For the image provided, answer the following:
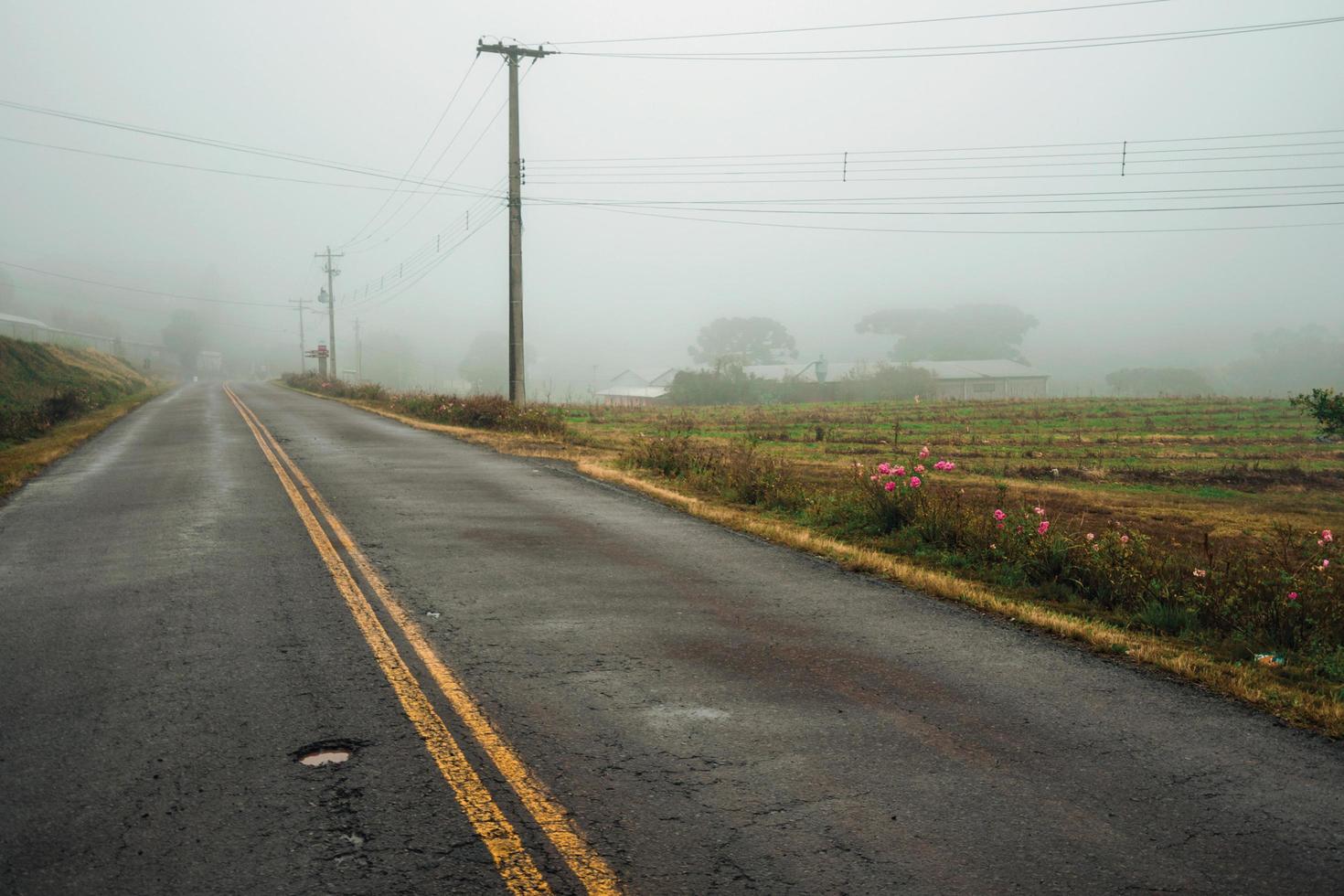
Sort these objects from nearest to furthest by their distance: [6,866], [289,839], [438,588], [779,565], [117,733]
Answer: [6,866] < [289,839] < [117,733] < [438,588] < [779,565]

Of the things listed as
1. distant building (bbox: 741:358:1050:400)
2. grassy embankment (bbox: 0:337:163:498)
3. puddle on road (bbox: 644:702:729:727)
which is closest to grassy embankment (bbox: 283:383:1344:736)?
puddle on road (bbox: 644:702:729:727)

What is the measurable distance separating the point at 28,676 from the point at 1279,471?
2562 cm

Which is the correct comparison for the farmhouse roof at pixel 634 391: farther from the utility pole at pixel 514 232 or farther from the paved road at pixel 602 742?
the paved road at pixel 602 742

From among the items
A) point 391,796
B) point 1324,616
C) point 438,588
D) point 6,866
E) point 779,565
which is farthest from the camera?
point 779,565

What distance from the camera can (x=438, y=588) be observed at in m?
7.79

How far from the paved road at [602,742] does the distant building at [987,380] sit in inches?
3613

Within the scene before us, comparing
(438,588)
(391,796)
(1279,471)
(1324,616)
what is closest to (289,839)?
(391,796)

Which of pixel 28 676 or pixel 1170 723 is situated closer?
pixel 1170 723

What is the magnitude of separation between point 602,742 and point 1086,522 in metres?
11.6

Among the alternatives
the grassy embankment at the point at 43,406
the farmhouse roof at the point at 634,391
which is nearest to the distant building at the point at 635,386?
the farmhouse roof at the point at 634,391

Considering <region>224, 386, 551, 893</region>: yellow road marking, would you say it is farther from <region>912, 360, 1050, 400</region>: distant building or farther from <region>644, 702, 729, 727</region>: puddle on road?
<region>912, 360, 1050, 400</region>: distant building

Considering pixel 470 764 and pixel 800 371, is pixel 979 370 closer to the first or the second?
pixel 800 371

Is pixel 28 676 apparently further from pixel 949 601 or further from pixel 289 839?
pixel 949 601

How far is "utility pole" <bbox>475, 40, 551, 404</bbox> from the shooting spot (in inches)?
1070
